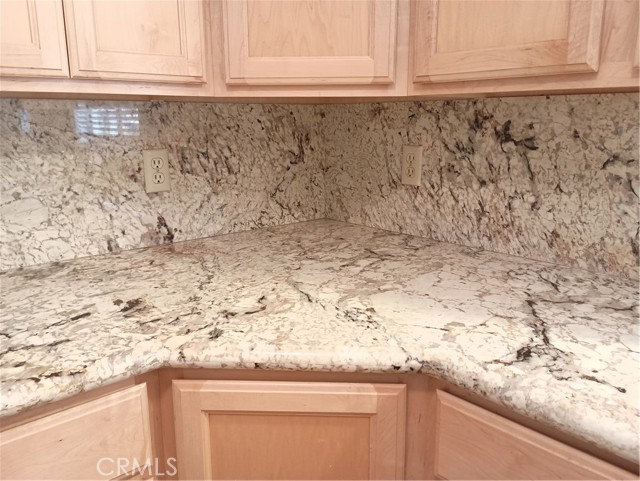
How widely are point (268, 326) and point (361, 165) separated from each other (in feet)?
2.79

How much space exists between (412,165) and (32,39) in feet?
3.11

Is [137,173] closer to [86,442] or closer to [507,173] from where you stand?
[86,442]

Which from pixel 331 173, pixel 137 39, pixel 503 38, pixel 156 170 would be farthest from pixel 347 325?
pixel 331 173

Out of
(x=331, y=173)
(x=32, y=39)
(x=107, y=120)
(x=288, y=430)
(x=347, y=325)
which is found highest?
(x=32, y=39)

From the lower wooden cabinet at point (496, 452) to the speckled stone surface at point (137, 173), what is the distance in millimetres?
917

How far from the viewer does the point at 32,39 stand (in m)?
0.89

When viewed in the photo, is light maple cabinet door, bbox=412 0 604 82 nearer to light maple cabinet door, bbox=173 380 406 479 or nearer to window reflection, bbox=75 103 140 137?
light maple cabinet door, bbox=173 380 406 479

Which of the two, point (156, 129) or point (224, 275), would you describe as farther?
point (156, 129)

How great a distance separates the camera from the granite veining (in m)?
1.08

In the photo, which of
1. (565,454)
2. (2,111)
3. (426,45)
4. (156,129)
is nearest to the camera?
(565,454)

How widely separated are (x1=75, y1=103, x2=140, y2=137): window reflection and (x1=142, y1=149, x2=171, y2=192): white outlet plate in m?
0.07

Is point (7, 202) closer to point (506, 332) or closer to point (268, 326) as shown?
point (268, 326)

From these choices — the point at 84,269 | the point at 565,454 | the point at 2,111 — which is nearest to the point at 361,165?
the point at 84,269

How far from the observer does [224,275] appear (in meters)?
1.15
